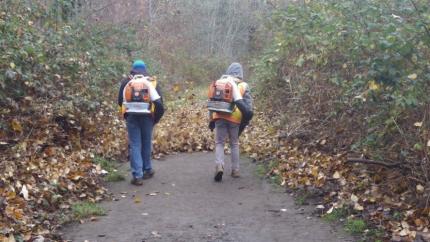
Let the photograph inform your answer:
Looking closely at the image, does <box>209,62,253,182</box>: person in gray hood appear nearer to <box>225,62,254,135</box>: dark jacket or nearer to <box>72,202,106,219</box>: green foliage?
<box>225,62,254,135</box>: dark jacket

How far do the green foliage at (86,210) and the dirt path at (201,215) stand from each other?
140 millimetres

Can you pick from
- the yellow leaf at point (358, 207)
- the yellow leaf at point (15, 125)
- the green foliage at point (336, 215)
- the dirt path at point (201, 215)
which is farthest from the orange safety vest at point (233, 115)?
the yellow leaf at point (15, 125)

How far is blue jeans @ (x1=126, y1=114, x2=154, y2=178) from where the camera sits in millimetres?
9062

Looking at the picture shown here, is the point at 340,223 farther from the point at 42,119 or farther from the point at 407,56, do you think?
the point at 42,119

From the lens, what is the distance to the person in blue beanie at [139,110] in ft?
29.1

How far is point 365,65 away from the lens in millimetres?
7598

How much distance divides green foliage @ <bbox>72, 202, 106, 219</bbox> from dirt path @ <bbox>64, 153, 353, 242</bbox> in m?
0.14

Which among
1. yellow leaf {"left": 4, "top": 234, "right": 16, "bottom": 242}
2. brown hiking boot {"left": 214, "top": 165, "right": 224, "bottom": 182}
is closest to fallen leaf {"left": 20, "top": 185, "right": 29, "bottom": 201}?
yellow leaf {"left": 4, "top": 234, "right": 16, "bottom": 242}

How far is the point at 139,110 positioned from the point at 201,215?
2328 millimetres

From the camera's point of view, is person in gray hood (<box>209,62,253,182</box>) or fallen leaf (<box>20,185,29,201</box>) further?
person in gray hood (<box>209,62,253,182</box>)

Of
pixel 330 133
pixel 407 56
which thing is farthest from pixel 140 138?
pixel 407 56

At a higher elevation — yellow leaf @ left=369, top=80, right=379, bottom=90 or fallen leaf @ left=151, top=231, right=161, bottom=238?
yellow leaf @ left=369, top=80, right=379, bottom=90

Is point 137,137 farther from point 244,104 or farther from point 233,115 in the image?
point 244,104

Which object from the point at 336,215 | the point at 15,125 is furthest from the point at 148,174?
the point at 336,215
